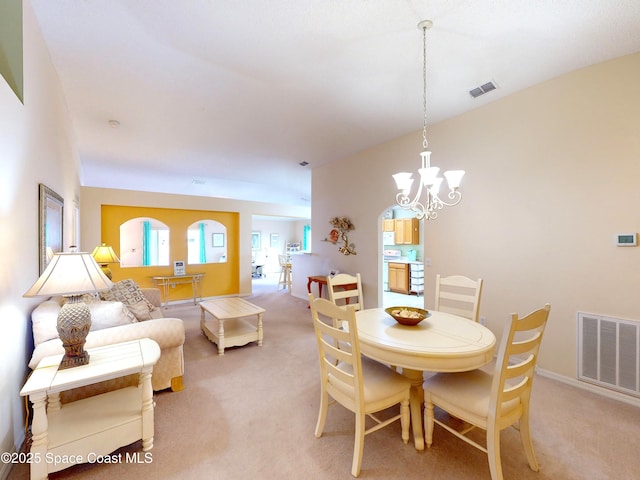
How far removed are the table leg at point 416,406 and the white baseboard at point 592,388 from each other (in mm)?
1673

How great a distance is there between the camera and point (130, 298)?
3.04m

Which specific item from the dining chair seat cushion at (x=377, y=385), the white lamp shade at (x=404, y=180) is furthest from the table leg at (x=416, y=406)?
the white lamp shade at (x=404, y=180)

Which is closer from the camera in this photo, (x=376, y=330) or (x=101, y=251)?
(x=376, y=330)

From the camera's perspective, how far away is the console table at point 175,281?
227 inches

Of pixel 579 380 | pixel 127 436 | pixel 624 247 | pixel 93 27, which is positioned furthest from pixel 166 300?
pixel 624 247

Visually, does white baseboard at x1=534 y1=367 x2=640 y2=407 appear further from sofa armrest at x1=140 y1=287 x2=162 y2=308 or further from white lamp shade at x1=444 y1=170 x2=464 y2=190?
sofa armrest at x1=140 y1=287 x2=162 y2=308

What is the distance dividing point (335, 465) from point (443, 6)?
2.96 meters

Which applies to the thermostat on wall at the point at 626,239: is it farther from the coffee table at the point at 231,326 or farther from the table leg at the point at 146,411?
the table leg at the point at 146,411

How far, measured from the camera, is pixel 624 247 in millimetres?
2320

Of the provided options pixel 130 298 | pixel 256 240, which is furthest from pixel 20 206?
pixel 256 240

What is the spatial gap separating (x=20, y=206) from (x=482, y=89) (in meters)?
3.95

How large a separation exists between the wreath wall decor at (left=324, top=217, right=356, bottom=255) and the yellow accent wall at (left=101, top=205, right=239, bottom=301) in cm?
274

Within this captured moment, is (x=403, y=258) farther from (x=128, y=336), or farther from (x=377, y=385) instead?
(x=128, y=336)

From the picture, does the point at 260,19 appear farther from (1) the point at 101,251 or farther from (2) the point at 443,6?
(1) the point at 101,251
